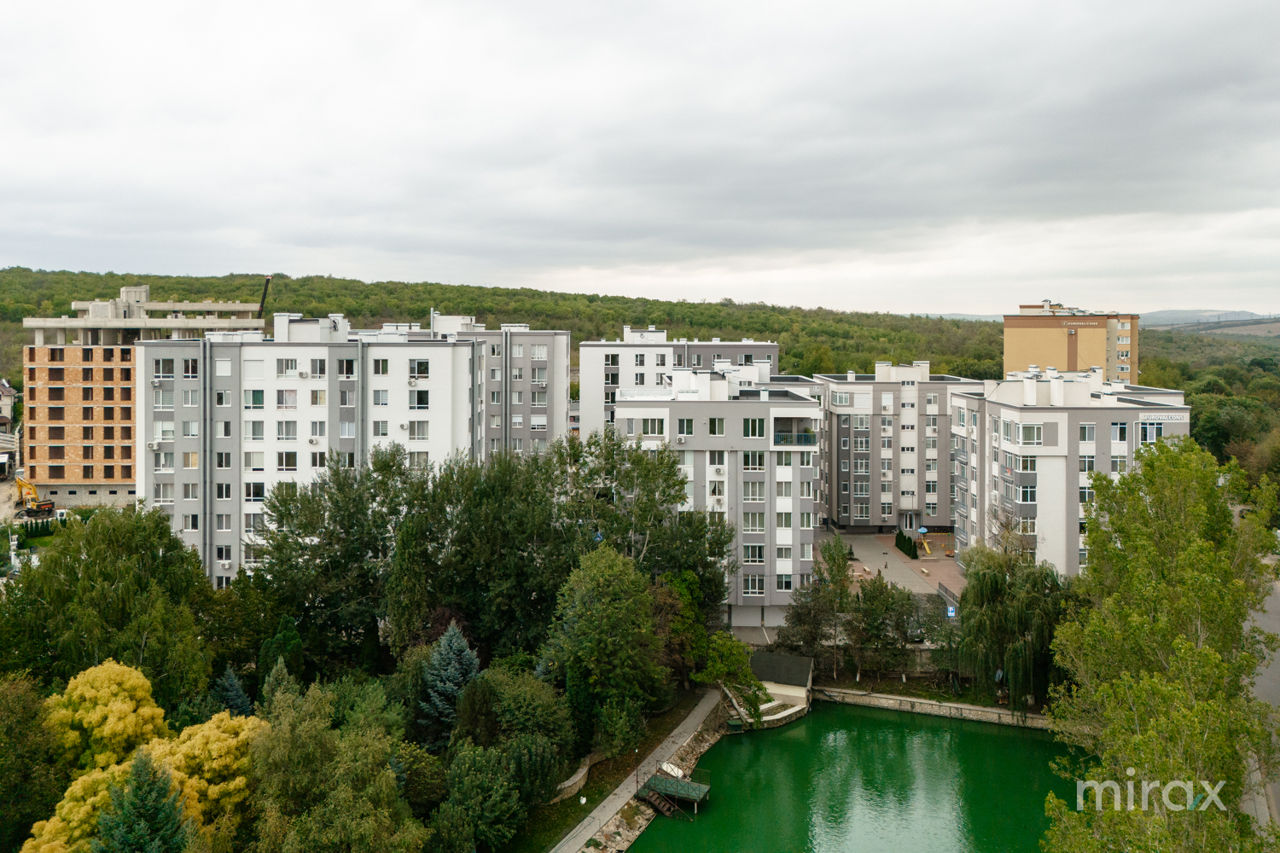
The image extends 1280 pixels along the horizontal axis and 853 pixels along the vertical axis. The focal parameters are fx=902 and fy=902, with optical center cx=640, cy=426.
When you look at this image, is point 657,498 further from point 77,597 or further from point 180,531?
point 180,531

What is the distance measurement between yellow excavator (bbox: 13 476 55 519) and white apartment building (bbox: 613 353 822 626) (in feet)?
125

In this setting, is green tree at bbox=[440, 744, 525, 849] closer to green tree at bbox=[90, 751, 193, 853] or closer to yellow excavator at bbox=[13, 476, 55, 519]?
green tree at bbox=[90, 751, 193, 853]

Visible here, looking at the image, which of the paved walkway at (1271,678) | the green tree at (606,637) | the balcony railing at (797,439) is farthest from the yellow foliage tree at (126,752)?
the paved walkway at (1271,678)

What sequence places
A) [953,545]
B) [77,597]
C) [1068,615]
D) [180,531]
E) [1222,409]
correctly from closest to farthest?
[77,597]
[1068,615]
[180,531]
[953,545]
[1222,409]

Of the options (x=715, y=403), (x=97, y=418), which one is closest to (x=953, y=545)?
(x=715, y=403)

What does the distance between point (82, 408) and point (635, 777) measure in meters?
43.2

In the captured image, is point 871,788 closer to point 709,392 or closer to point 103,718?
point 709,392

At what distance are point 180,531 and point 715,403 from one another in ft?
63.5

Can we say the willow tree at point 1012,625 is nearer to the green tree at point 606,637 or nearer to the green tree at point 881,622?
the green tree at point 881,622

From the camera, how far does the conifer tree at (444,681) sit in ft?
71.3

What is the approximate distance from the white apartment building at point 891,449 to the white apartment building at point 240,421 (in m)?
22.2

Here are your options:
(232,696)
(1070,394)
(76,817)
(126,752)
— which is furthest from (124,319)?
(1070,394)

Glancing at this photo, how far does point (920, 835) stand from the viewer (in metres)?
21.3

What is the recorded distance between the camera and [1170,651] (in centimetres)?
1647
